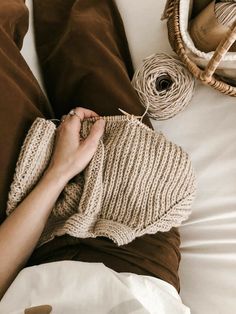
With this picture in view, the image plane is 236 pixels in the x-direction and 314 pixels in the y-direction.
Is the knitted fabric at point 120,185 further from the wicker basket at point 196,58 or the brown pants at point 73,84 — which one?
the wicker basket at point 196,58

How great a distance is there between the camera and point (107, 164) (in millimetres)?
784

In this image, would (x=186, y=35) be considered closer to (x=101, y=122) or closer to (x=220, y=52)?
(x=220, y=52)

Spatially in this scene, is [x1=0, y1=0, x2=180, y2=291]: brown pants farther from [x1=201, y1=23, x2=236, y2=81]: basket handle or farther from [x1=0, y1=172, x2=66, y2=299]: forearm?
[x1=201, y1=23, x2=236, y2=81]: basket handle

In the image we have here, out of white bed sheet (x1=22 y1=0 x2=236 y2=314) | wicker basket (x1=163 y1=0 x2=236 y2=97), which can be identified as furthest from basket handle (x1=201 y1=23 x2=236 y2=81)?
white bed sheet (x1=22 y1=0 x2=236 y2=314)

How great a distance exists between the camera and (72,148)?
30.5 inches

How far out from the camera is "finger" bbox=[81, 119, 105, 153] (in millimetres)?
770

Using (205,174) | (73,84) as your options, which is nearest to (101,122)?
(73,84)

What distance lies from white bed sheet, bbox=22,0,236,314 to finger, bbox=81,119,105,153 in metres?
0.20

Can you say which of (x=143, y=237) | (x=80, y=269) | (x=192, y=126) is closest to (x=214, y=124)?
(x=192, y=126)

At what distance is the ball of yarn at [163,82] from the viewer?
894mm

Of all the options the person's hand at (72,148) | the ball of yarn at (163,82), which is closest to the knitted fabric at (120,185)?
the person's hand at (72,148)

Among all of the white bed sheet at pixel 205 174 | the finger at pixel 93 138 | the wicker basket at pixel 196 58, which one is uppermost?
the wicker basket at pixel 196 58

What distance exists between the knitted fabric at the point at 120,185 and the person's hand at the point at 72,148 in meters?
0.02

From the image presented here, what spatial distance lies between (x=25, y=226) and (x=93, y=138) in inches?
7.5
